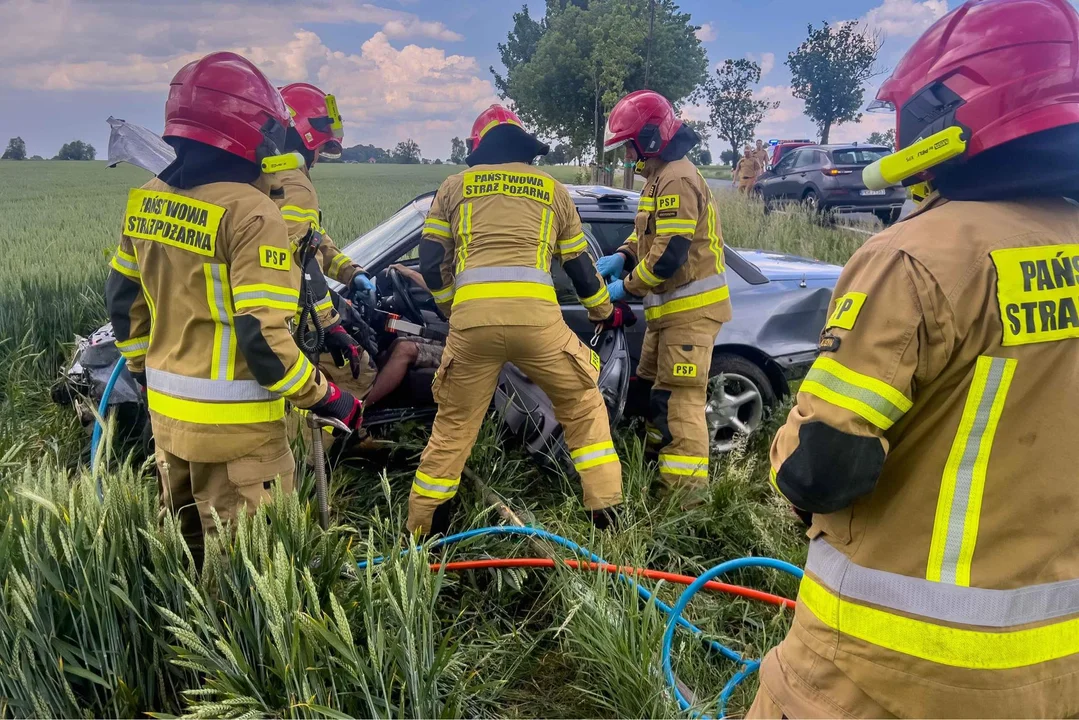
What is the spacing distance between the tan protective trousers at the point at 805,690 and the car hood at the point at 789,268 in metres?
3.45

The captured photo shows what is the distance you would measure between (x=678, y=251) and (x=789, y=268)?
63.7 inches

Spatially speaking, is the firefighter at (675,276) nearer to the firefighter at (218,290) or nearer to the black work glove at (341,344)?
the black work glove at (341,344)

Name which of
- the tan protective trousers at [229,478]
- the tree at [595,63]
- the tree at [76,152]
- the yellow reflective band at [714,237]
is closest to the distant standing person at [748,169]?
the tree at [595,63]

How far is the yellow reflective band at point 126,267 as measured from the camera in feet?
8.03

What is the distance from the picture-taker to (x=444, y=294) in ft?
11.0

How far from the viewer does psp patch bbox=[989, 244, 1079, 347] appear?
1.15 m

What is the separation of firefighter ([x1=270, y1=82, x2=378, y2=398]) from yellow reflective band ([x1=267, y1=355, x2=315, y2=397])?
1.14 feet

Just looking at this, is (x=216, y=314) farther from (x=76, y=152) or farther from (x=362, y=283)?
(x=76, y=152)

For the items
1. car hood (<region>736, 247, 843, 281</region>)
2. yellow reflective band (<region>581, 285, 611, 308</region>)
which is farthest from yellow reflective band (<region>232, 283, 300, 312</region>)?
car hood (<region>736, 247, 843, 281</region>)

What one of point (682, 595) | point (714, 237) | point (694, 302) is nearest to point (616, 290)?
point (694, 302)

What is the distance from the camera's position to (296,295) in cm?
232

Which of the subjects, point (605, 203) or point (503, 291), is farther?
point (605, 203)

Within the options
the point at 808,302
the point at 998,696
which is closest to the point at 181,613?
the point at 998,696

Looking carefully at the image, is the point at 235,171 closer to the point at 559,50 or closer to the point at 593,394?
the point at 593,394
